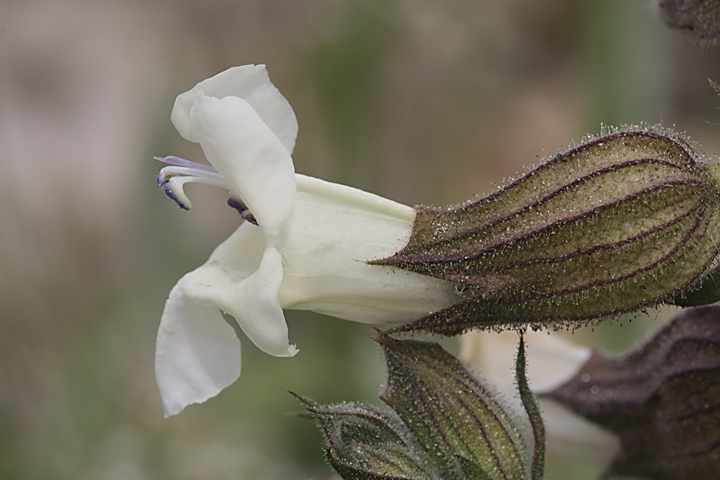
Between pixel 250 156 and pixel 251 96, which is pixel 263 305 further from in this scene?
pixel 251 96

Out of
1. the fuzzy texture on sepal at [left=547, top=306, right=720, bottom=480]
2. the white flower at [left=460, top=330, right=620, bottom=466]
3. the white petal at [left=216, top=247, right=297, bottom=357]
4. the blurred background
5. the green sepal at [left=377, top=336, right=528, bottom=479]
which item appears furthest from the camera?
the blurred background

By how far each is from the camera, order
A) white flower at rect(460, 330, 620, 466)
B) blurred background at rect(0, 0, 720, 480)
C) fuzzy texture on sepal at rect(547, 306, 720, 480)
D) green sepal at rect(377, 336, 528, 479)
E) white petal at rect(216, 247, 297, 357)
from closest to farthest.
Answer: white petal at rect(216, 247, 297, 357) < green sepal at rect(377, 336, 528, 479) < fuzzy texture on sepal at rect(547, 306, 720, 480) < white flower at rect(460, 330, 620, 466) < blurred background at rect(0, 0, 720, 480)

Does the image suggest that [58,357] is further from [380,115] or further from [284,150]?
[284,150]

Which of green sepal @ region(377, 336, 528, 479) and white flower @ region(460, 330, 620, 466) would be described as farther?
white flower @ region(460, 330, 620, 466)

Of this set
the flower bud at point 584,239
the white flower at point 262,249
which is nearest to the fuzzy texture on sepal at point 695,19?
the flower bud at point 584,239

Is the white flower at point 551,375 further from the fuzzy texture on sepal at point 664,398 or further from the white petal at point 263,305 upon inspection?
the white petal at point 263,305

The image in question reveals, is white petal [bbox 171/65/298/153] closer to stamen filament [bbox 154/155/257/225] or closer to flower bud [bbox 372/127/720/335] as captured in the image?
stamen filament [bbox 154/155/257/225]

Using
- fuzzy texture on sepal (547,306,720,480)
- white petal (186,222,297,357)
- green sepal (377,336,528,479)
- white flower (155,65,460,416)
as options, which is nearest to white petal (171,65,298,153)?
white flower (155,65,460,416)

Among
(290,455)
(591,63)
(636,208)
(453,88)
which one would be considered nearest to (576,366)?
(636,208)
